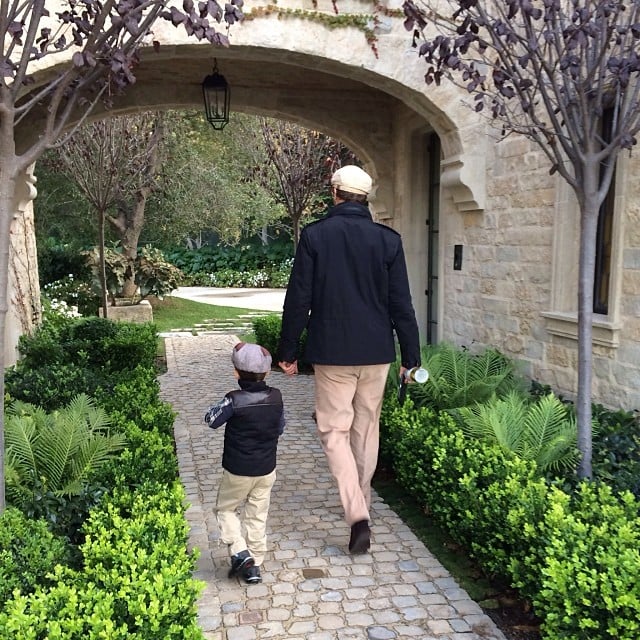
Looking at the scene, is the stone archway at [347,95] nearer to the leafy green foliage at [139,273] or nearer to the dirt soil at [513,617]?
the dirt soil at [513,617]

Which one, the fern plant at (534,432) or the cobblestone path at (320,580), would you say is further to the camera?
the fern plant at (534,432)

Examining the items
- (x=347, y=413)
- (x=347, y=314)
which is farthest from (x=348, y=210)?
(x=347, y=413)

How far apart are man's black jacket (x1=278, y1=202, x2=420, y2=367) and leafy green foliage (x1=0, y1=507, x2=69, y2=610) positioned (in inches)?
55.7

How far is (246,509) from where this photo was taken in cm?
326

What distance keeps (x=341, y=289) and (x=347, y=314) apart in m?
0.13

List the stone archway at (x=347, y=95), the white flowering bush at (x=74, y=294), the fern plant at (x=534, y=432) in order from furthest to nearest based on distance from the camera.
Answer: the white flowering bush at (x=74, y=294)
the stone archway at (x=347, y=95)
the fern plant at (x=534, y=432)

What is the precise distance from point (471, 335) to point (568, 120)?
3.13 meters

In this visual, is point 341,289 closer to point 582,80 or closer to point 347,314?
point 347,314

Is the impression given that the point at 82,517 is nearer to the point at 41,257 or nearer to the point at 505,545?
the point at 505,545

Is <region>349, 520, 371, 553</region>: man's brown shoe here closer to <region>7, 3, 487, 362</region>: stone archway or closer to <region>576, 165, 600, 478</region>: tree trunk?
<region>576, 165, 600, 478</region>: tree trunk

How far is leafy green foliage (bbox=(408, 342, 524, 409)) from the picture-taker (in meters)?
4.99

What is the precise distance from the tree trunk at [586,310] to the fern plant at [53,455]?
2544 mm

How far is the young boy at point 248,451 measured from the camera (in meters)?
3.15

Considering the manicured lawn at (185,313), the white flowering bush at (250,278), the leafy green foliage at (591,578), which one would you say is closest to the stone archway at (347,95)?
the leafy green foliage at (591,578)
